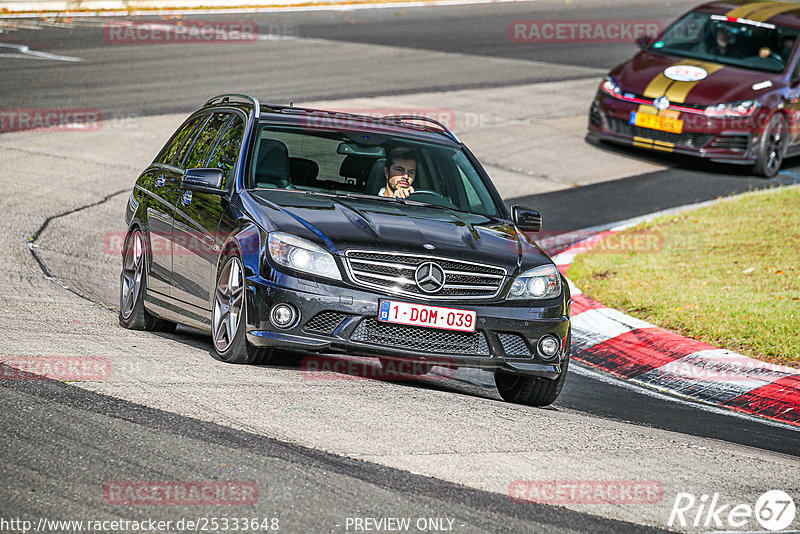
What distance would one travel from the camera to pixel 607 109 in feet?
57.0

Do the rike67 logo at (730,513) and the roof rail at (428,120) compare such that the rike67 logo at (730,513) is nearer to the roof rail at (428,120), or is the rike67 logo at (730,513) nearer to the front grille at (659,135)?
the roof rail at (428,120)

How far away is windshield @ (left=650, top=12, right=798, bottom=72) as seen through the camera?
17688 millimetres

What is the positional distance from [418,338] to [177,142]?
127 inches

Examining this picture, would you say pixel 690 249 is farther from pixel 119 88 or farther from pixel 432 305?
pixel 119 88

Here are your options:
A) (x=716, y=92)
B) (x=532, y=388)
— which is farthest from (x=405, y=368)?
(x=716, y=92)

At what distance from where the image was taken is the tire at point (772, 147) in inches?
659

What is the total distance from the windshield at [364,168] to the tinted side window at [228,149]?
17cm

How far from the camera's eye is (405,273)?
6.91 m
